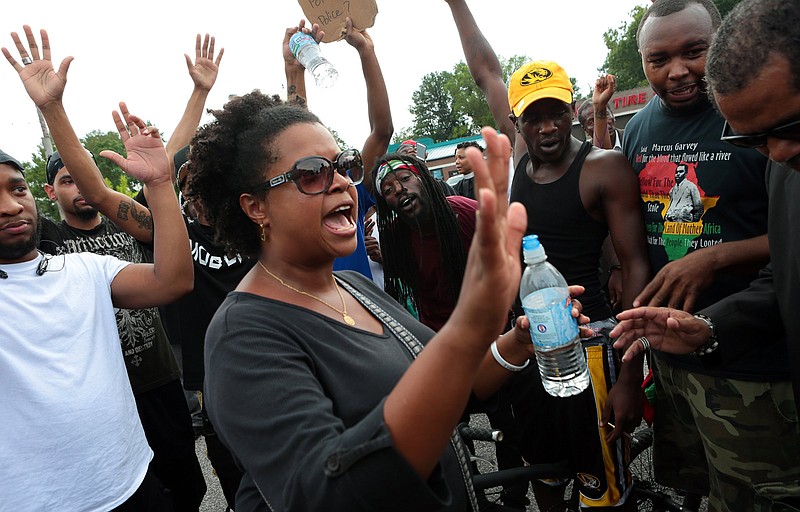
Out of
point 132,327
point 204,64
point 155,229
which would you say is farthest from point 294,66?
point 132,327

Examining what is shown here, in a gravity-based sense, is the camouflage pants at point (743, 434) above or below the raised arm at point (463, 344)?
below

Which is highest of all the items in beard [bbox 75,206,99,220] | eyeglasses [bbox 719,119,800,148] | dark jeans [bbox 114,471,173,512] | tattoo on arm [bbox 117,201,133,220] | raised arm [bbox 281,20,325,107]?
raised arm [bbox 281,20,325,107]

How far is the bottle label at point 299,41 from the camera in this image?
3.39m

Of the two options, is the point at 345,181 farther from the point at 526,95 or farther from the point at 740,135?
the point at 526,95

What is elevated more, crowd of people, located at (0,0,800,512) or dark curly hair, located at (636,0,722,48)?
dark curly hair, located at (636,0,722,48)

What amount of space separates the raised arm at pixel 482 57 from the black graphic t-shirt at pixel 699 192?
5.33ft

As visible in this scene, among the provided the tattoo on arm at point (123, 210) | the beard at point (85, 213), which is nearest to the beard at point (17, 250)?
the tattoo on arm at point (123, 210)

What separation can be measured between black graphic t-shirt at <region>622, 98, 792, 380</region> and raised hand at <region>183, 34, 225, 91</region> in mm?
2923

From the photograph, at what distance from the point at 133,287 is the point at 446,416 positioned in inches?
75.9

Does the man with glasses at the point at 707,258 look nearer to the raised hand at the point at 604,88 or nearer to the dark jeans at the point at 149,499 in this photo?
the raised hand at the point at 604,88

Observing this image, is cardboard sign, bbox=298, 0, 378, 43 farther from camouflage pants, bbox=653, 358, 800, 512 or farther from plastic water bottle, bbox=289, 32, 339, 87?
camouflage pants, bbox=653, 358, 800, 512

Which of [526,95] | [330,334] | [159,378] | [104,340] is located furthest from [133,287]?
[526,95]

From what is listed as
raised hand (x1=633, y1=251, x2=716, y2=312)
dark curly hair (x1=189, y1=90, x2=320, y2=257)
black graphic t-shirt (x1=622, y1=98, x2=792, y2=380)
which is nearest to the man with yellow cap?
black graphic t-shirt (x1=622, y1=98, x2=792, y2=380)

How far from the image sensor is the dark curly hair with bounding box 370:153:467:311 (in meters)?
3.29
